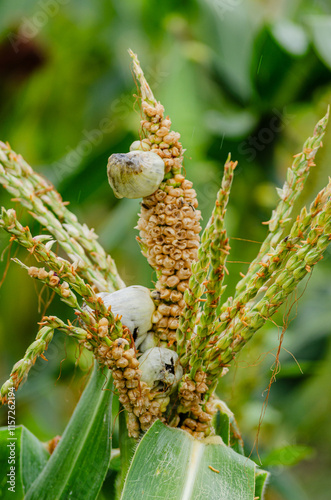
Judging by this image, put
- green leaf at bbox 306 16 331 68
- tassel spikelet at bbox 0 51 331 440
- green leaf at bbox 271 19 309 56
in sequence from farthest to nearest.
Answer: green leaf at bbox 271 19 309 56 < green leaf at bbox 306 16 331 68 < tassel spikelet at bbox 0 51 331 440

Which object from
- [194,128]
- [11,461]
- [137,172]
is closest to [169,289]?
[137,172]

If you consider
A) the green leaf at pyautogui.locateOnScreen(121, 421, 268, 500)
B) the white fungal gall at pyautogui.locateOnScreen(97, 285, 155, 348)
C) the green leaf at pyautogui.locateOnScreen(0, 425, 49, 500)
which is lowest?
the green leaf at pyautogui.locateOnScreen(0, 425, 49, 500)

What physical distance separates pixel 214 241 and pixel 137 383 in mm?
244

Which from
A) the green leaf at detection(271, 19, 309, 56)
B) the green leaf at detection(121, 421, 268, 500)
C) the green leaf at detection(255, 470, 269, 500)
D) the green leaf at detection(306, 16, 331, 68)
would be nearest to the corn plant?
the green leaf at detection(121, 421, 268, 500)

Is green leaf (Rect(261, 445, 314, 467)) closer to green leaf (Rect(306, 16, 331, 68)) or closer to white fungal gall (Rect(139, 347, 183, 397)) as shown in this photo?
white fungal gall (Rect(139, 347, 183, 397))

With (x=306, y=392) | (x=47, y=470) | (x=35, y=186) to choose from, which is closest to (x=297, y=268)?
(x=35, y=186)

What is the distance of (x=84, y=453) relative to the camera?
3.13ft

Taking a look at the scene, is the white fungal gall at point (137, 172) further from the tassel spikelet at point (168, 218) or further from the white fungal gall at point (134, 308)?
the white fungal gall at point (134, 308)

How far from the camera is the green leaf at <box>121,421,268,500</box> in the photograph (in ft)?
2.53

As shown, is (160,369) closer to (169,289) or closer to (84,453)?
(169,289)

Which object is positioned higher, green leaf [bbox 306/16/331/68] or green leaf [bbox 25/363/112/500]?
green leaf [bbox 306/16/331/68]

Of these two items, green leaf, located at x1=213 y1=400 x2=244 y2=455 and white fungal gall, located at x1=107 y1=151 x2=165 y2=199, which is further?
green leaf, located at x1=213 y1=400 x2=244 y2=455

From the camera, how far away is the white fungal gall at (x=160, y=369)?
0.80 meters

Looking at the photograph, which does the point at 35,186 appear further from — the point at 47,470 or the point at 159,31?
the point at 159,31
